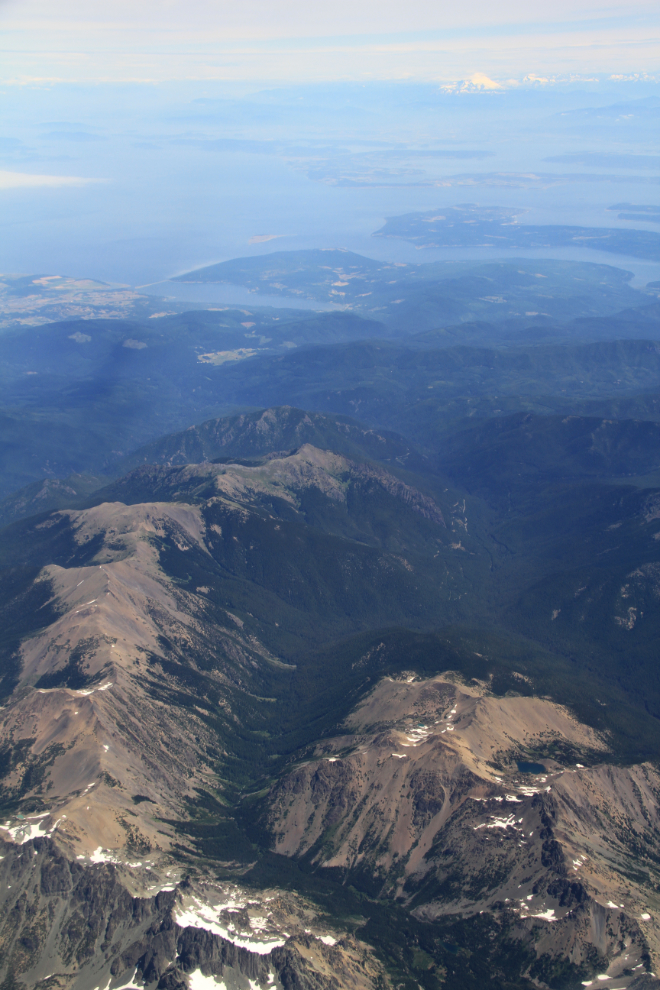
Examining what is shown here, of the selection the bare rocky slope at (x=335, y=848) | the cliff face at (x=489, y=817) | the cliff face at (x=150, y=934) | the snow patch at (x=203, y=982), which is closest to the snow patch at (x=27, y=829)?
the bare rocky slope at (x=335, y=848)

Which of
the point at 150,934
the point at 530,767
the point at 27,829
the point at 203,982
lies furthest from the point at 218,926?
the point at 530,767

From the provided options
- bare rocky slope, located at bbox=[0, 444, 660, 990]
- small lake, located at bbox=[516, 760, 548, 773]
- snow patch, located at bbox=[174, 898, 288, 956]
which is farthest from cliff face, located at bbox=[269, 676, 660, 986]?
snow patch, located at bbox=[174, 898, 288, 956]

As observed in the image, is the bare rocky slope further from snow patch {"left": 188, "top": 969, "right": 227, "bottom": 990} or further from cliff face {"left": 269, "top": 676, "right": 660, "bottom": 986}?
cliff face {"left": 269, "top": 676, "right": 660, "bottom": 986}

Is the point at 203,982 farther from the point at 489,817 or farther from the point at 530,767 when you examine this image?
the point at 530,767

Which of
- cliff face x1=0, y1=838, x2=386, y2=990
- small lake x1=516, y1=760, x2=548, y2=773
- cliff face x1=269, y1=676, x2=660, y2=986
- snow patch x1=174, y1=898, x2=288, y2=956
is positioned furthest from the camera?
small lake x1=516, y1=760, x2=548, y2=773

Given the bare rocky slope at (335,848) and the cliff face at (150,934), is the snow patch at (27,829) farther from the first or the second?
the cliff face at (150,934)

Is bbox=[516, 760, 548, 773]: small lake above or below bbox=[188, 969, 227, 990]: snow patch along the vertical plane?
below

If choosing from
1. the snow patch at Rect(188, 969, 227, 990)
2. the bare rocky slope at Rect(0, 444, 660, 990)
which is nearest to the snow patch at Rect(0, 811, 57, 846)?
the bare rocky slope at Rect(0, 444, 660, 990)

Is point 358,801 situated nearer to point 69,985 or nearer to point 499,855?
point 499,855

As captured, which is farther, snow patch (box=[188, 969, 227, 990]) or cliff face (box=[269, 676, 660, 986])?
cliff face (box=[269, 676, 660, 986])

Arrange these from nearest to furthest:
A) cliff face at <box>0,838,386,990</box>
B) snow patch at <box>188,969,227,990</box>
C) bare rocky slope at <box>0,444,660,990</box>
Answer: snow patch at <box>188,969,227,990</box>, cliff face at <box>0,838,386,990</box>, bare rocky slope at <box>0,444,660,990</box>

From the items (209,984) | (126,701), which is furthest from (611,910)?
(126,701)

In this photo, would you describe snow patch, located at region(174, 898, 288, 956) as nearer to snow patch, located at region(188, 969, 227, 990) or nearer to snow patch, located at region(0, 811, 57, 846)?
snow patch, located at region(188, 969, 227, 990)
